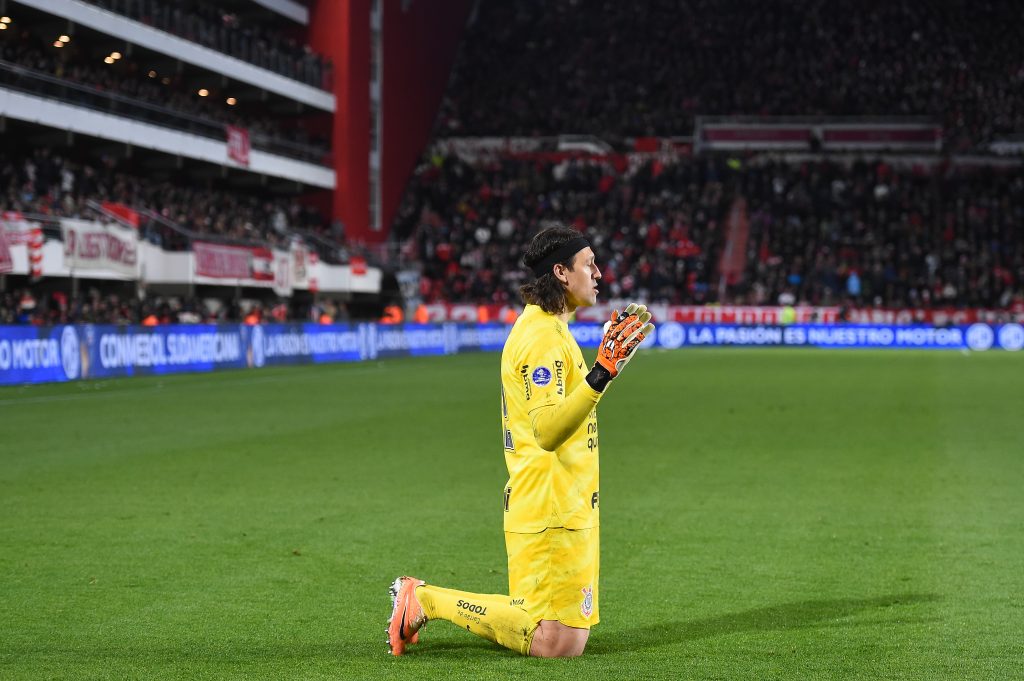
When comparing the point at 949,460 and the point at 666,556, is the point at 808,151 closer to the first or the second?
the point at 949,460

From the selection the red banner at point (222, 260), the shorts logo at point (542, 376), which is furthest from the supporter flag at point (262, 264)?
the shorts logo at point (542, 376)

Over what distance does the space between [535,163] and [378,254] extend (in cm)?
1116

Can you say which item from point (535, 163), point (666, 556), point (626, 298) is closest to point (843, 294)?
point (626, 298)

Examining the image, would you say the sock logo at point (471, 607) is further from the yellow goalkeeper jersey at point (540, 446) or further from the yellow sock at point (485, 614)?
the yellow goalkeeper jersey at point (540, 446)

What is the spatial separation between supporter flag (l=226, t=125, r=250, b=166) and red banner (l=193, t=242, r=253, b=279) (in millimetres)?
7452

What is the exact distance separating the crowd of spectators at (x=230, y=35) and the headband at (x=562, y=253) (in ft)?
122

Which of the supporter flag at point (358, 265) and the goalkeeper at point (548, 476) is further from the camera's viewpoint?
the supporter flag at point (358, 265)

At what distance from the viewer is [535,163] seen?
6131 centimetres

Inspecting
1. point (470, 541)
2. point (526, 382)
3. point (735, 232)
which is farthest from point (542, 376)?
point (735, 232)

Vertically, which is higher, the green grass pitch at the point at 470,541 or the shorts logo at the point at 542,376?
the shorts logo at the point at 542,376

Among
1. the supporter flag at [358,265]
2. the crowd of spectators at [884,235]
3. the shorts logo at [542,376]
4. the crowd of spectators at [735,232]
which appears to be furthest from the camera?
the crowd of spectators at [735,232]

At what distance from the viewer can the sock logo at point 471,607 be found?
19.1 ft

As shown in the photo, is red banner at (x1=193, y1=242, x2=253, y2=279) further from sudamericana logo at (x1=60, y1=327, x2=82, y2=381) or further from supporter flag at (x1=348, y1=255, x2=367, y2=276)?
sudamericana logo at (x1=60, y1=327, x2=82, y2=381)

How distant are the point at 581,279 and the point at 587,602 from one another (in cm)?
147
